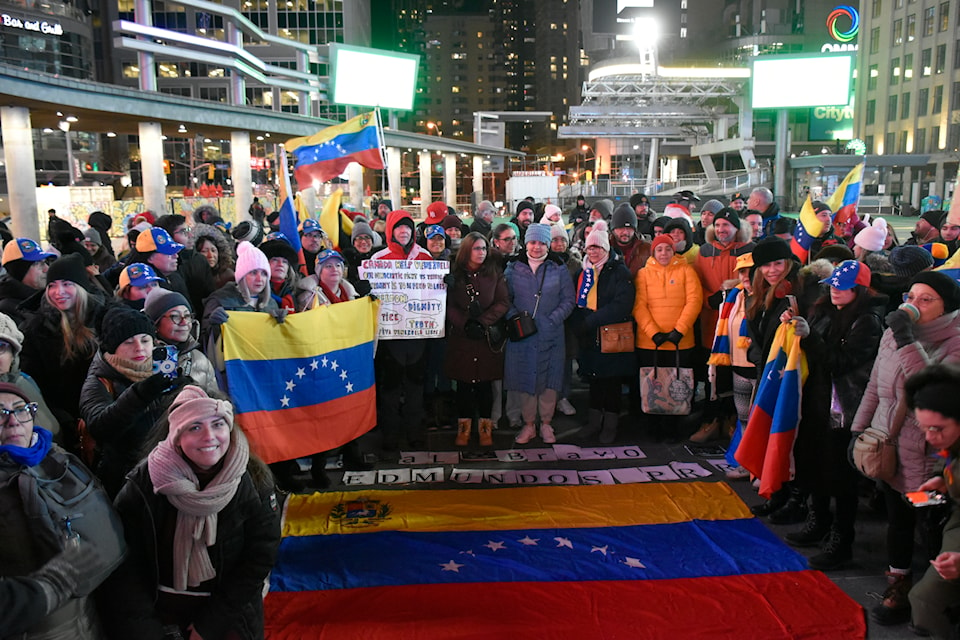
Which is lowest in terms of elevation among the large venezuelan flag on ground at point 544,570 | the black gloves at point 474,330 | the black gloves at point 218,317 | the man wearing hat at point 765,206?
the large venezuelan flag on ground at point 544,570

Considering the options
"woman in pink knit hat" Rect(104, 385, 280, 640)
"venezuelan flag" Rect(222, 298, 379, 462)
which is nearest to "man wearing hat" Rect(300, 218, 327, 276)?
"venezuelan flag" Rect(222, 298, 379, 462)

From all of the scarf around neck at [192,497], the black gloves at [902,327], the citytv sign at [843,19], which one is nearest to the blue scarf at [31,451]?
the scarf around neck at [192,497]

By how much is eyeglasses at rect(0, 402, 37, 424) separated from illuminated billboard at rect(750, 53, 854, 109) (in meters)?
39.3

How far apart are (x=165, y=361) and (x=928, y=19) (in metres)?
81.0

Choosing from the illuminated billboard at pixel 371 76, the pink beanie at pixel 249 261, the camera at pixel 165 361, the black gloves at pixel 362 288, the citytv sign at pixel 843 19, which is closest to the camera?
the camera at pixel 165 361

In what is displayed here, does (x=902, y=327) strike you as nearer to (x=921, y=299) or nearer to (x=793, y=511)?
(x=921, y=299)

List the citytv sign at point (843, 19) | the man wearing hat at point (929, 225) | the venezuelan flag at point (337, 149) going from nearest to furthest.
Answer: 1. the venezuelan flag at point (337, 149)
2. the man wearing hat at point (929, 225)
3. the citytv sign at point (843, 19)

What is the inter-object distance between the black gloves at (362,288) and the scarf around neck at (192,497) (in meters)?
3.71

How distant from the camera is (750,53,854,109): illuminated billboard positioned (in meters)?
36.9

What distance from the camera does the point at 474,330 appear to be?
693 centimetres

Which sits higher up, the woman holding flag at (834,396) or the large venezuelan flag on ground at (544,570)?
the woman holding flag at (834,396)

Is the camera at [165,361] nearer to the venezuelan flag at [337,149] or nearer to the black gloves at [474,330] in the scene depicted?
the black gloves at [474,330]

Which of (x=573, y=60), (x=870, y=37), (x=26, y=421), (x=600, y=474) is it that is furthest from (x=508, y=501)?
(x=573, y=60)

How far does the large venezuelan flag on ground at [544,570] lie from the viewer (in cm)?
406
